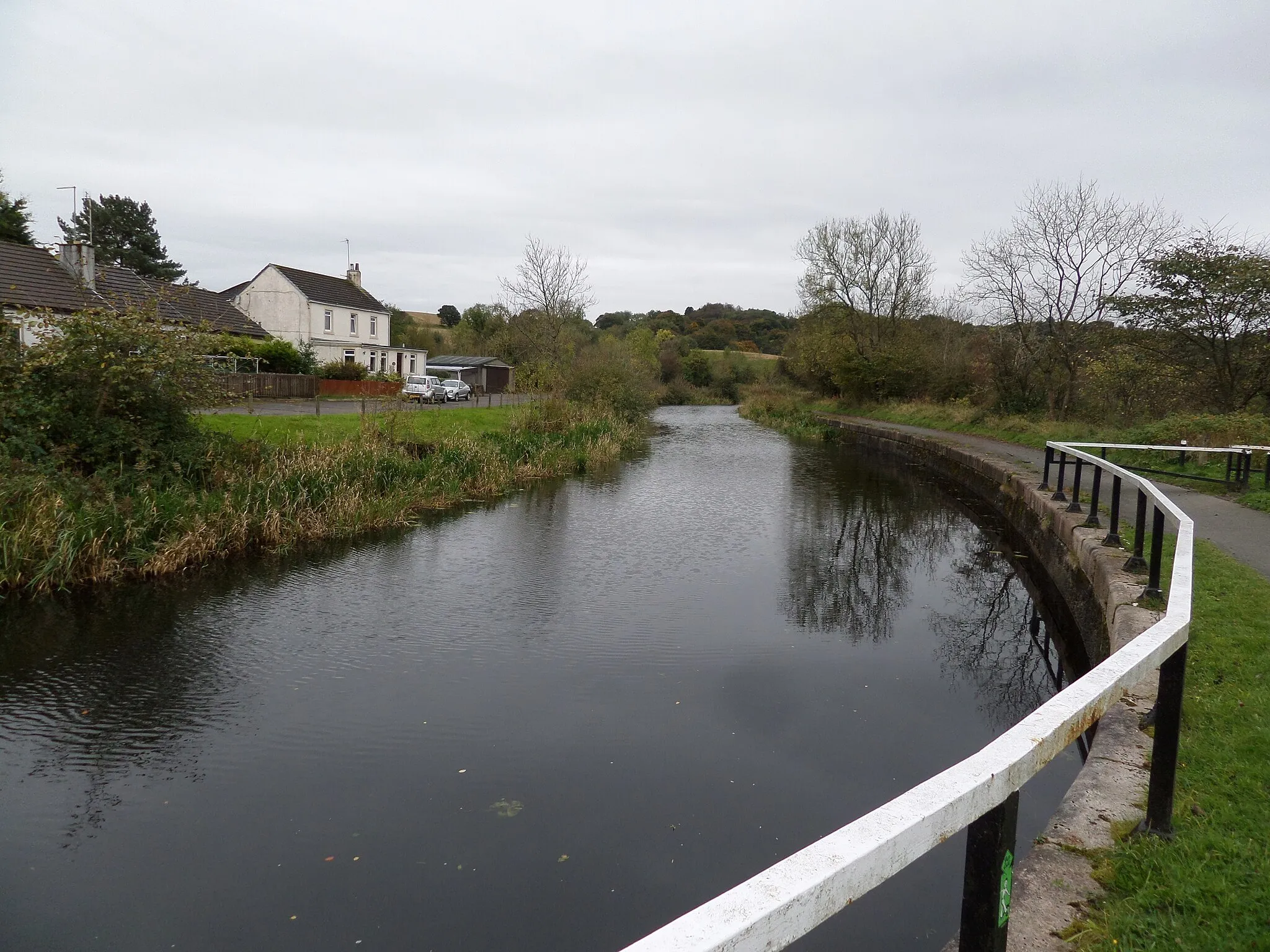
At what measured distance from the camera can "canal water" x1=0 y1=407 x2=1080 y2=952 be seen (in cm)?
402

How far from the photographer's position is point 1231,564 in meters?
7.10

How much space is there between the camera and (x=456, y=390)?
1534 inches

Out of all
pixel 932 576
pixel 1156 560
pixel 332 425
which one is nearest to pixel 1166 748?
pixel 1156 560

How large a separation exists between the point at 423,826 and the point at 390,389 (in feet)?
50.5

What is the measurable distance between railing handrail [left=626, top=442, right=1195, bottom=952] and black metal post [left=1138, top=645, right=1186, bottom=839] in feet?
3.43

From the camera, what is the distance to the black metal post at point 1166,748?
293 cm

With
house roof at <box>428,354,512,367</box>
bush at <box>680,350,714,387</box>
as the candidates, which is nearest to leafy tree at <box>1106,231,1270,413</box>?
house roof at <box>428,354,512,367</box>

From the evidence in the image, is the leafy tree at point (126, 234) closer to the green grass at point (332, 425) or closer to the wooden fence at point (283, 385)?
the wooden fence at point (283, 385)

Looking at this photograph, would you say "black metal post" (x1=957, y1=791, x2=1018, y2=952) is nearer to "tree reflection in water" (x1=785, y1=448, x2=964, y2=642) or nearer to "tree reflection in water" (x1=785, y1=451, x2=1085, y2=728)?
"tree reflection in water" (x1=785, y1=451, x2=1085, y2=728)

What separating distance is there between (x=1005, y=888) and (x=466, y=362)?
5847 centimetres

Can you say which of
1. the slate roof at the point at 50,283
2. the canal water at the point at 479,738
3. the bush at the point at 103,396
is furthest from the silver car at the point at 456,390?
the canal water at the point at 479,738

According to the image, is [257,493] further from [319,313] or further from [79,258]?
[319,313]

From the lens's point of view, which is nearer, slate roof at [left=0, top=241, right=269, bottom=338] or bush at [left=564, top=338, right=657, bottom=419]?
slate roof at [left=0, top=241, right=269, bottom=338]

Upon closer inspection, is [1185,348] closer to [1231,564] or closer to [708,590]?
[1231,564]
